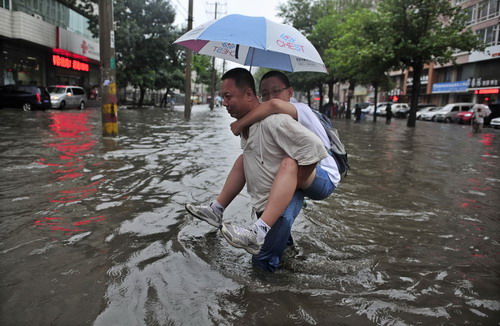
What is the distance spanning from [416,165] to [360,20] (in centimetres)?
1981

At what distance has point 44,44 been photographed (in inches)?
1036

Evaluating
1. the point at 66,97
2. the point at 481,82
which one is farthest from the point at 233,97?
the point at 481,82

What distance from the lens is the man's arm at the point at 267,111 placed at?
266 centimetres

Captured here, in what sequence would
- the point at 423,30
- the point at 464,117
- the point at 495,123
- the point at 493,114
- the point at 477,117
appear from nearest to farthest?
1. the point at 477,117
2. the point at 423,30
3. the point at 495,123
4. the point at 493,114
5. the point at 464,117

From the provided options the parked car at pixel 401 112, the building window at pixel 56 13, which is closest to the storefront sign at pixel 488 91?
the parked car at pixel 401 112

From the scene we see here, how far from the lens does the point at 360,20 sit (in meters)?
25.6

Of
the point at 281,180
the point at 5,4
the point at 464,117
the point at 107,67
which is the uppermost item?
the point at 5,4

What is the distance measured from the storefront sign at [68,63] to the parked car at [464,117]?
32633mm

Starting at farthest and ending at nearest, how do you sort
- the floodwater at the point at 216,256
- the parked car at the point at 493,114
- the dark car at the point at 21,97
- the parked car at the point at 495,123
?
the parked car at the point at 493,114
the parked car at the point at 495,123
the dark car at the point at 21,97
the floodwater at the point at 216,256

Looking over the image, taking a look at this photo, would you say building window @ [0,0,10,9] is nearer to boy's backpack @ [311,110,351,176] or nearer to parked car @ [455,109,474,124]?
boy's backpack @ [311,110,351,176]

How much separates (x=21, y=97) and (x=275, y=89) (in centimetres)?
2228

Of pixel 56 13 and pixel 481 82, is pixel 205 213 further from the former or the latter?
pixel 481 82

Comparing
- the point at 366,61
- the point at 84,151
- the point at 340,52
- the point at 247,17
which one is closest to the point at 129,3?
the point at 340,52

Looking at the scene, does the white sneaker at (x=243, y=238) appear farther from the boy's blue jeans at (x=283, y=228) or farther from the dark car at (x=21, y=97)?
the dark car at (x=21, y=97)
